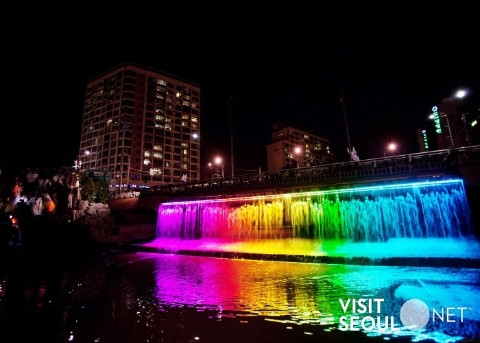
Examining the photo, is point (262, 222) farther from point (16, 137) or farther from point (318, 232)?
point (16, 137)

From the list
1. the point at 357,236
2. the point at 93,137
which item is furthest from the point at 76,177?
the point at 93,137

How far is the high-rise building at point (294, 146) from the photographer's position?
11100 cm

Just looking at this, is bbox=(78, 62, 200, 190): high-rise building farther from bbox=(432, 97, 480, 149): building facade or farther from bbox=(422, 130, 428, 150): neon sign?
bbox=(432, 97, 480, 149): building facade

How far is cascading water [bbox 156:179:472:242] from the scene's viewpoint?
17.7 m

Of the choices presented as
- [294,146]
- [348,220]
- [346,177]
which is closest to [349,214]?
[348,220]

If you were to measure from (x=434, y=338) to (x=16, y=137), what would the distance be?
40.0m

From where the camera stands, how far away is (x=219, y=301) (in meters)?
7.71

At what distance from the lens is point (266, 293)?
8.46 m

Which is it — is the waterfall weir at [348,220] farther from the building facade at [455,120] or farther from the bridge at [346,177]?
the building facade at [455,120]

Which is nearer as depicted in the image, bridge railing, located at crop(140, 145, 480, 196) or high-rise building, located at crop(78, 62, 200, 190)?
bridge railing, located at crop(140, 145, 480, 196)

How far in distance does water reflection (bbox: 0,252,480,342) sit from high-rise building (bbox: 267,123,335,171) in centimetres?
9078

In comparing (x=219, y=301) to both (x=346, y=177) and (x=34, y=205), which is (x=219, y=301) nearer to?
(x=346, y=177)

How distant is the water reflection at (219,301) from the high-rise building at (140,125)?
8483 centimetres

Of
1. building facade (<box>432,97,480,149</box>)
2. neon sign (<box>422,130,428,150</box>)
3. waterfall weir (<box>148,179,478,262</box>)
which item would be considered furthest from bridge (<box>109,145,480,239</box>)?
neon sign (<box>422,130,428,150</box>)
